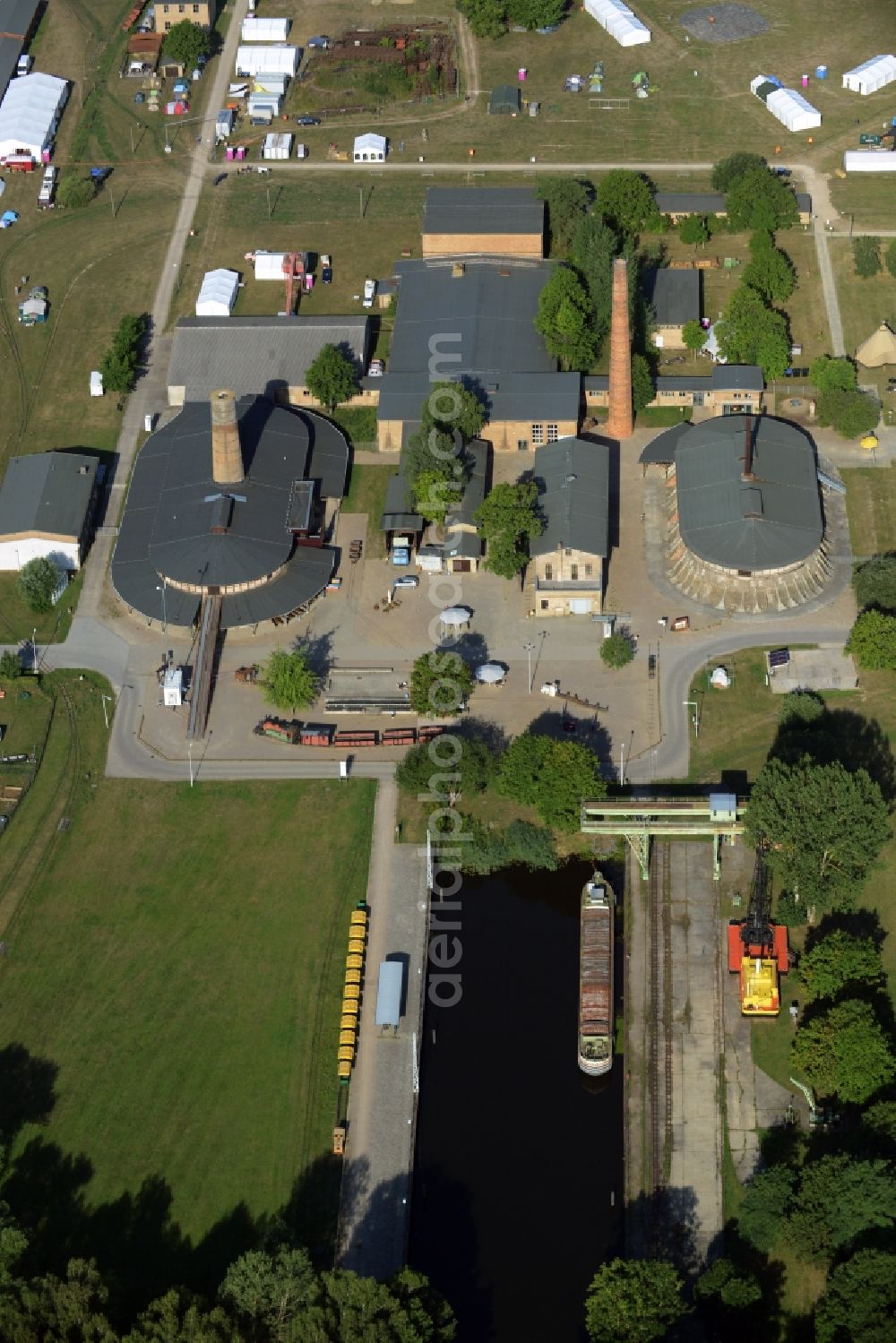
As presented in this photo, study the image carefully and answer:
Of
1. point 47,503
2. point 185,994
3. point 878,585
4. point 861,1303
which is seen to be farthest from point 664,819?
point 47,503

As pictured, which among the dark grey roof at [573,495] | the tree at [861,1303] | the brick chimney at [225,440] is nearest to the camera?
the tree at [861,1303]

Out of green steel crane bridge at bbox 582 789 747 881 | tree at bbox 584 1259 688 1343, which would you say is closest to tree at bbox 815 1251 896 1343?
tree at bbox 584 1259 688 1343

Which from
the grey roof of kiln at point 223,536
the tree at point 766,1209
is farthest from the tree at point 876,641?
the tree at point 766,1209

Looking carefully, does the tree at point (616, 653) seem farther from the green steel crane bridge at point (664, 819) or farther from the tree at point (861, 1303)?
the tree at point (861, 1303)

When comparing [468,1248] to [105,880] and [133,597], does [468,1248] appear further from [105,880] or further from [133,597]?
[133,597]

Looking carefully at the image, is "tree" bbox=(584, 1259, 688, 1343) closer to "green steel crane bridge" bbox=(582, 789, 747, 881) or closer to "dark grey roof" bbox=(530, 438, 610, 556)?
"green steel crane bridge" bbox=(582, 789, 747, 881)
